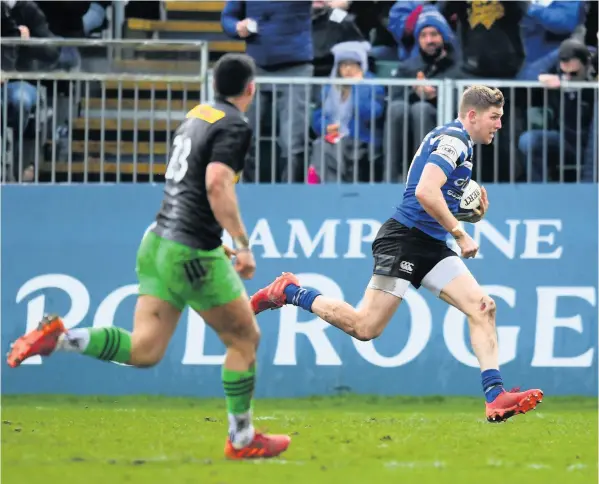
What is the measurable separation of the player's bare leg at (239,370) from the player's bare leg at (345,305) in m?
1.88

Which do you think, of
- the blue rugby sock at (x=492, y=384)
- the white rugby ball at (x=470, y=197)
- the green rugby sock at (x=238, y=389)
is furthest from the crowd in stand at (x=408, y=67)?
the green rugby sock at (x=238, y=389)

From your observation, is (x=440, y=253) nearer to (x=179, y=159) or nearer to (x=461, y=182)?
(x=461, y=182)

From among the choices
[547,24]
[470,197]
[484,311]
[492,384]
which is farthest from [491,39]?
[492,384]

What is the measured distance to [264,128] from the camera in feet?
44.6

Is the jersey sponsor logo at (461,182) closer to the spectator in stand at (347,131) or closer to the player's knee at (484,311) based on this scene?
the player's knee at (484,311)

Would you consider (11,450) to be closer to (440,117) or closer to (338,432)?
(338,432)

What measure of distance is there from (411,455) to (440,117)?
5.51 m

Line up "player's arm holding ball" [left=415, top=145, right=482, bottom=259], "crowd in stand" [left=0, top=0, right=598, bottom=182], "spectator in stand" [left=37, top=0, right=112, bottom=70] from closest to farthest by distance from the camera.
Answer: "player's arm holding ball" [left=415, top=145, right=482, bottom=259] → "crowd in stand" [left=0, top=0, right=598, bottom=182] → "spectator in stand" [left=37, top=0, right=112, bottom=70]

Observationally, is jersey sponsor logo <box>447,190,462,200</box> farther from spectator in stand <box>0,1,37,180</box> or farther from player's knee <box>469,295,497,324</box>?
spectator in stand <box>0,1,37,180</box>

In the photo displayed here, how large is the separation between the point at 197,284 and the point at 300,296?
7.90 ft

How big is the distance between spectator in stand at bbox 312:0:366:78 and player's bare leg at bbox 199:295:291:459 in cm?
633

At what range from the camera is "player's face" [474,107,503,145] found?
1008 cm

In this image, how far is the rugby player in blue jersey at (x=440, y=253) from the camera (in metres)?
9.79

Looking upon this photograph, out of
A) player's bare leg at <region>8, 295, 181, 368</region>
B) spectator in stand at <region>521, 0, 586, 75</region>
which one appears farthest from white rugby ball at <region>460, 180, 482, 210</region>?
spectator in stand at <region>521, 0, 586, 75</region>
